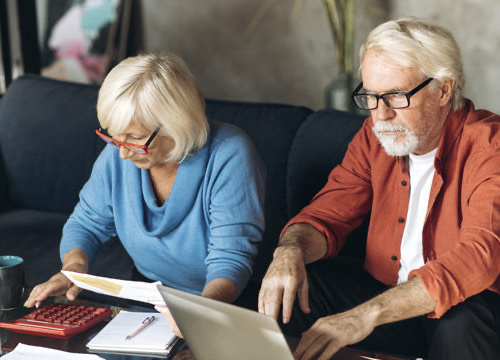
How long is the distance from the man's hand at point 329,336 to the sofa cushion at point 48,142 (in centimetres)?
143

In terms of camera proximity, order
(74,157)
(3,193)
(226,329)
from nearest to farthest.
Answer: (226,329) < (74,157) < (3,193)

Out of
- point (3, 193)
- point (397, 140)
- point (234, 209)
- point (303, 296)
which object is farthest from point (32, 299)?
point (3, 193)

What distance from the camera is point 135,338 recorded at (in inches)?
49.7

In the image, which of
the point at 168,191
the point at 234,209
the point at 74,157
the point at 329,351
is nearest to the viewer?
the point at 329,351

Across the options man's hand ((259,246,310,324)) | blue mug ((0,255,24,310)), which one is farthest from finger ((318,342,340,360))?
blue mug ((0,255,24,310))

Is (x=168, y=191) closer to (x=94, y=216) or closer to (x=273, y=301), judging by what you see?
(x=94, y=216)

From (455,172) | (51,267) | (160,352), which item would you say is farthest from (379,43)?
(51,267)

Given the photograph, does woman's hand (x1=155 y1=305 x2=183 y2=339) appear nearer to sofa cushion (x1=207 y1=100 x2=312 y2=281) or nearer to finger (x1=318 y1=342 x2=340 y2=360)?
finger (x1=318 y1=342 x2=340 y2=360)

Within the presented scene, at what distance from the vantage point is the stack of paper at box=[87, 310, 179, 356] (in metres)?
1.23

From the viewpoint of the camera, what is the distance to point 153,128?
1.49m

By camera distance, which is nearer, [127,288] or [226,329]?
[226,329]

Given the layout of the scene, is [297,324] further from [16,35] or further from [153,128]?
[16,35]

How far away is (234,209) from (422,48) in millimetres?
596

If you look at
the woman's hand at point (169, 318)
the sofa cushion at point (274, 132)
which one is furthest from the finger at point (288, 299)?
the sofa cushion at point (274, 132)
